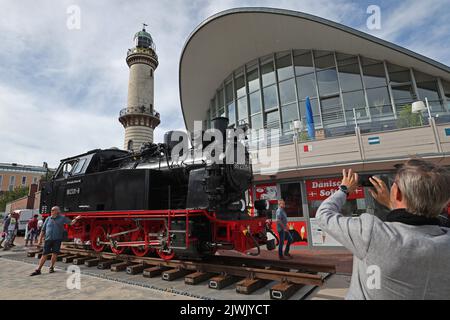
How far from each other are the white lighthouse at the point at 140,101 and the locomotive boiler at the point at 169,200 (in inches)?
802

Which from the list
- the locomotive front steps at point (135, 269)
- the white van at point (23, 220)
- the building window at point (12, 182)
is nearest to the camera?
the locomotive front steps at point (135, 269)

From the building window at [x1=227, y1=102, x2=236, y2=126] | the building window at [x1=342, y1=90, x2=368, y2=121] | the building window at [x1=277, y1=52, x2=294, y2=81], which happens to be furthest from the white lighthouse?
the building window at [x1=342, y1=90, x2=368, y2=121]

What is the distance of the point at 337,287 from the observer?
185 inches

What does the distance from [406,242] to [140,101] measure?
98.3 ft

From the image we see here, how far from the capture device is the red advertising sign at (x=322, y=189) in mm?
9504

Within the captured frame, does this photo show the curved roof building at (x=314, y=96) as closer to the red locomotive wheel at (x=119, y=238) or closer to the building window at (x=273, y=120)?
the building window at (x=273, y=120)

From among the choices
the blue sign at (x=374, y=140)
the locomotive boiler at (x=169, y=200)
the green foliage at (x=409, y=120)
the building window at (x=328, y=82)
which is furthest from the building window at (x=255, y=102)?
the locomotive boiler at (x=169, y=200)

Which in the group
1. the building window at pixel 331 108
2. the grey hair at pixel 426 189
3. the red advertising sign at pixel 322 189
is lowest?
the grey hair at pixel 426 189

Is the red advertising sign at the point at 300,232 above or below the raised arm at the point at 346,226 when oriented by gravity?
below

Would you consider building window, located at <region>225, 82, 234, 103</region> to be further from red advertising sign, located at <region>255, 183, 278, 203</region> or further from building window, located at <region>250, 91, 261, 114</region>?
red advertising sign, located at <region>255, 183, 278, 203</region>

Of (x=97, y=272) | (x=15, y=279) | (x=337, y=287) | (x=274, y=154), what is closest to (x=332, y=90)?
(x=274, y=154)

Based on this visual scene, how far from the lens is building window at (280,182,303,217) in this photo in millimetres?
10052

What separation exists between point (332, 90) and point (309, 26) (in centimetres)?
420

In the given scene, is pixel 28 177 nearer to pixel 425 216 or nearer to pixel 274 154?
pixel 274 154
